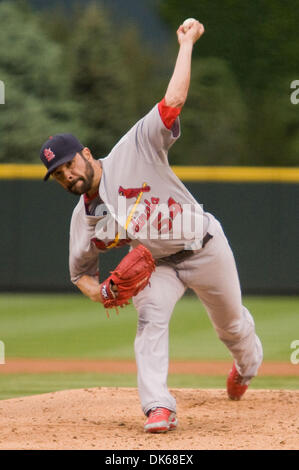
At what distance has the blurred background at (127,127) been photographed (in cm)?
934

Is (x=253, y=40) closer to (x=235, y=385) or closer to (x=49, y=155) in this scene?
(x=235, y=385)

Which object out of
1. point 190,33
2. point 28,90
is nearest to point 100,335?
point 190,33

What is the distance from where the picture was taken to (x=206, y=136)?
30.6 meters

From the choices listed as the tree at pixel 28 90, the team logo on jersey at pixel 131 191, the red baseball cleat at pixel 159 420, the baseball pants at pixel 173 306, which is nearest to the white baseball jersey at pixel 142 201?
the team logo on jersey at pixel 131 191

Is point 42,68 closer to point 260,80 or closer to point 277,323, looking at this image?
point 260,80

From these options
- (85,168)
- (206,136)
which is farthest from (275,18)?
(85,168)

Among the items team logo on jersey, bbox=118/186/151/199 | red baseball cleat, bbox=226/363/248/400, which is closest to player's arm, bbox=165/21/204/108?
team logo on jersey, bbox=118/186/151/199

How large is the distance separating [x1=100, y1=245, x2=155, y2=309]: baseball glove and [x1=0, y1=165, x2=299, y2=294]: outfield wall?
6.65 meters

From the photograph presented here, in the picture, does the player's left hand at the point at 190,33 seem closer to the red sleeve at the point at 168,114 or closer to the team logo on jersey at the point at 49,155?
the red sleeve at the point at 168,114

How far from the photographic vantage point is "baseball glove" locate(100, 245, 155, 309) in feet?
13.4

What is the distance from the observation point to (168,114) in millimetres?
3957

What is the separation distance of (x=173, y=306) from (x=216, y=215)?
6.69 m

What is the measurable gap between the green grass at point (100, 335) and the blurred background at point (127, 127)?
0.10 ft

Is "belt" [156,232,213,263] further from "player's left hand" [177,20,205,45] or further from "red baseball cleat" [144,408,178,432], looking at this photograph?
"player's left hand" [177,20,205,45]
